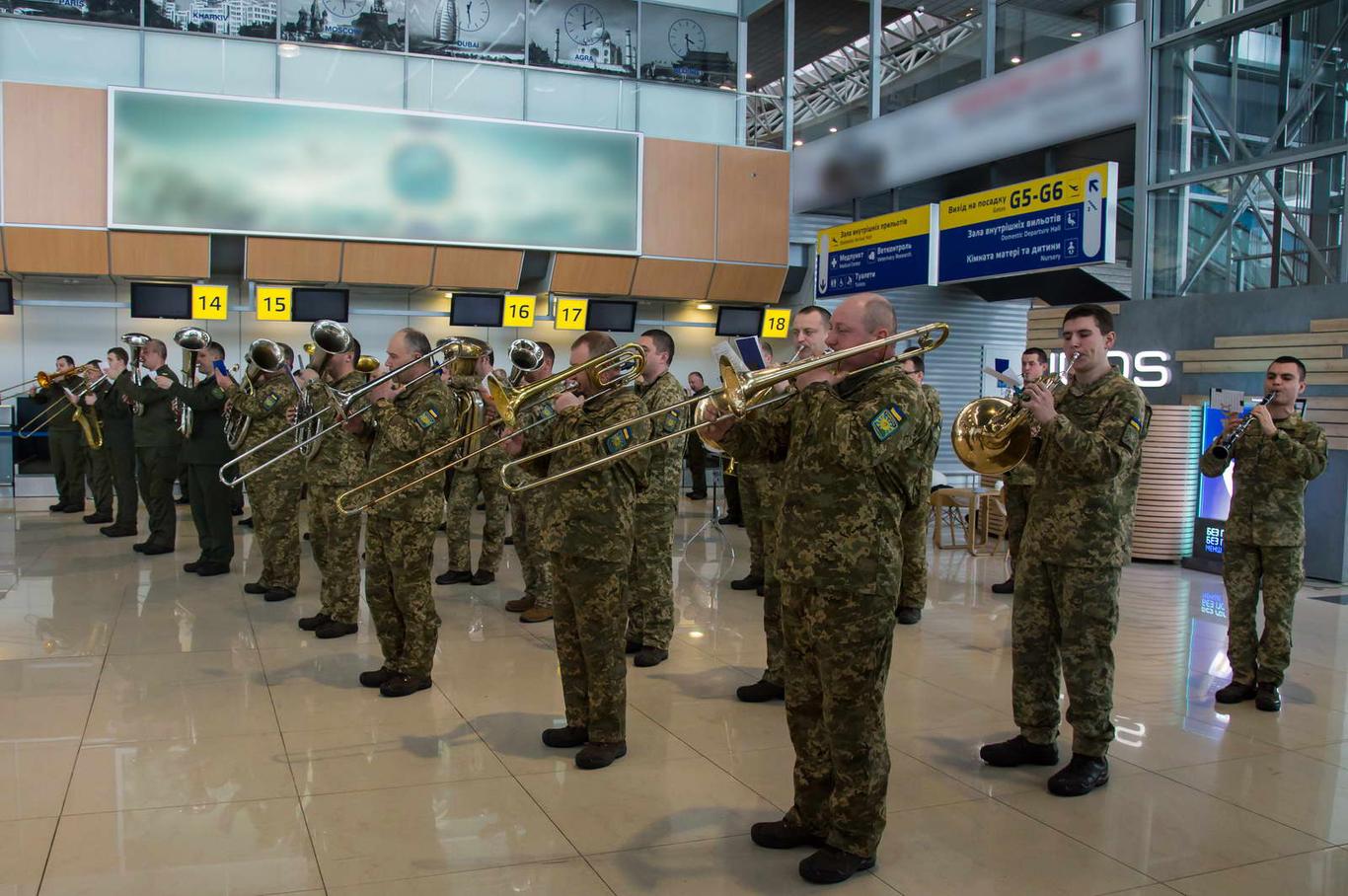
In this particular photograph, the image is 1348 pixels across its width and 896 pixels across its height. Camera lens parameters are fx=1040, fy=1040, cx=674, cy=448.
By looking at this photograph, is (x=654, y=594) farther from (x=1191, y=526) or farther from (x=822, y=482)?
(x=1191, y=526)

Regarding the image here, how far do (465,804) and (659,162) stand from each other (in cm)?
1169

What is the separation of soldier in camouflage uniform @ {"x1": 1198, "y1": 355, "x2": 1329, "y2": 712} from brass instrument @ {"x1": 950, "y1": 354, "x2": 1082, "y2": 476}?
1857 mm

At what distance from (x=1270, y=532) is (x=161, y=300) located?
1198cm

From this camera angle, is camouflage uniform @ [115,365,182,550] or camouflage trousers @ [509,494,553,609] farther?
camouflage uniform @ [115,365,182,550]

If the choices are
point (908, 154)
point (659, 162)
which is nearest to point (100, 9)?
point (659, 162)

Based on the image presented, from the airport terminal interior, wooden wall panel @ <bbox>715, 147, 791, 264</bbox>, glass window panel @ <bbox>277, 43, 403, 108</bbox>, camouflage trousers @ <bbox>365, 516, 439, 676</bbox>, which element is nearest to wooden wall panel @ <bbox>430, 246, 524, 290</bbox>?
the airport terminal interior

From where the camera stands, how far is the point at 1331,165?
9.12 meters

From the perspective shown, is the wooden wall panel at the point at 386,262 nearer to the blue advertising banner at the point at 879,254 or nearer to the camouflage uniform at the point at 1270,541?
the blue advertising banner at the point at 879,254

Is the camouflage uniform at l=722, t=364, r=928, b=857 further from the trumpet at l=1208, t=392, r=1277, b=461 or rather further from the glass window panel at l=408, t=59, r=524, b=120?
the glass window panel at l=408, t=59, r=524, b=120

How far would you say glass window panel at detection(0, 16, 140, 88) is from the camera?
12.0m

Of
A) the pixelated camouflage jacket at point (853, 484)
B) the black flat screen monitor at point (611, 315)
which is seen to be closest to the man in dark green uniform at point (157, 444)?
the black flat screen monitor at point (611, 315)

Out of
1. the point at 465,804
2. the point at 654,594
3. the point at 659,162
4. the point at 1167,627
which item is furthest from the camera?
the point at 659,162

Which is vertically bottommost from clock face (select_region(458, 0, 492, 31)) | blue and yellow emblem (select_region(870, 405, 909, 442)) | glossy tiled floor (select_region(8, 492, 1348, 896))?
glossy tiled floor (select_region(8, 492, 1348, 896))

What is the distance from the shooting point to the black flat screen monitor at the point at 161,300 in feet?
41.1
